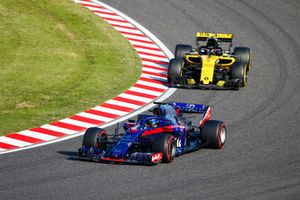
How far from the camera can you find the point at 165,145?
21.9m

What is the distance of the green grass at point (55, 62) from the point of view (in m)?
29.4

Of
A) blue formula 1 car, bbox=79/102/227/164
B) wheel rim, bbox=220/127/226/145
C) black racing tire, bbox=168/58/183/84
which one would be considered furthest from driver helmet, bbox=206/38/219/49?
wheel rim, bbox=220/127/226/145

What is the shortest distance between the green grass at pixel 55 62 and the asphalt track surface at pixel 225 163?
2760 mm

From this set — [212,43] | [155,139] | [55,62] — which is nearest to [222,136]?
[155,139]

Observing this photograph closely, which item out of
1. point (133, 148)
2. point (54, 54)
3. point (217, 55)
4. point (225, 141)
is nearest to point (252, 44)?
point (217, 55)

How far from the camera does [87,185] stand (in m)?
20.3

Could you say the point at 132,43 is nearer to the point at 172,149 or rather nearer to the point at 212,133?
the point at 212,133

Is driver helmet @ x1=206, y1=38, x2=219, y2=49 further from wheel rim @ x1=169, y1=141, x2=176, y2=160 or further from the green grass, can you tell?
wheel rim @ x1=169, y1=141, x2=176, y2=160

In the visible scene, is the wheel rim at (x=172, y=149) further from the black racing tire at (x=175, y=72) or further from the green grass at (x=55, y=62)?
the black racing tire at (x=175, y=72)

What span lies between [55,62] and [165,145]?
14059 millimetres

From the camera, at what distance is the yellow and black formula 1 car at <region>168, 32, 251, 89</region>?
3172cm

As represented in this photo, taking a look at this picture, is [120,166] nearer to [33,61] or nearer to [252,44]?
[33,61]

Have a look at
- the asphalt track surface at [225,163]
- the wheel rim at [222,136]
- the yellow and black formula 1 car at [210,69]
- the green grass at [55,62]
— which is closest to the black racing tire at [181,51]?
the yellow and black formula 1 car at [210,69]

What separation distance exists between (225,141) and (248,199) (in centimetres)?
564
